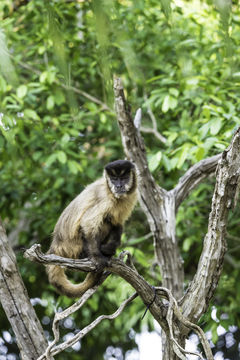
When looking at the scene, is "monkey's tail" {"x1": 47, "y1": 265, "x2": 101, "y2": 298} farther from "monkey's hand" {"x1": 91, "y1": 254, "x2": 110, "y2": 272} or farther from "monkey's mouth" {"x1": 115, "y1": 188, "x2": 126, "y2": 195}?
"monkey's mouth" {"x1": 115, "y1": 188, "x2": 126, "y2": 195}

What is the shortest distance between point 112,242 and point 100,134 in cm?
303

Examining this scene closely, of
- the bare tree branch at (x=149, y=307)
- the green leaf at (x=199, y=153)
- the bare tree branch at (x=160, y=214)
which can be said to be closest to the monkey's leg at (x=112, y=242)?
the bare tree branch at (x=149, y=307)

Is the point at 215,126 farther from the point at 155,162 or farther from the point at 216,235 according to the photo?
the point at 216,235

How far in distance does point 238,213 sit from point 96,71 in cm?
264

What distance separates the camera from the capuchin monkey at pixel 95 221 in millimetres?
4125

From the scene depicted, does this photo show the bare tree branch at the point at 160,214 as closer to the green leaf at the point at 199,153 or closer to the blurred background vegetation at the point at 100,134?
the blurred background vegetation at the point at 100,134

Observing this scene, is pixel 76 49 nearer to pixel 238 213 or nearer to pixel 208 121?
pixel 208 121

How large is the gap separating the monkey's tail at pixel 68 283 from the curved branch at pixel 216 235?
83 centimetres

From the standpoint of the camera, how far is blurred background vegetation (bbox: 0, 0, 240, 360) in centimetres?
554

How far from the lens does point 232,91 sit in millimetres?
5883

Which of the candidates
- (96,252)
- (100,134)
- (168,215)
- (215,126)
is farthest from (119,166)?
(100,134)

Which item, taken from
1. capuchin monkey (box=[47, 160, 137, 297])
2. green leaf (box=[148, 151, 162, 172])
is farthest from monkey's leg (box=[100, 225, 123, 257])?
green leaf (box=[148, 151, 162, 172])

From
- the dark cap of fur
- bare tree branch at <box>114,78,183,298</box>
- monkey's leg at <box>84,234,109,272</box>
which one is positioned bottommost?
bare tree branch at <box>114,78,183,298</box>

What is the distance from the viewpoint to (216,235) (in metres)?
3.47
